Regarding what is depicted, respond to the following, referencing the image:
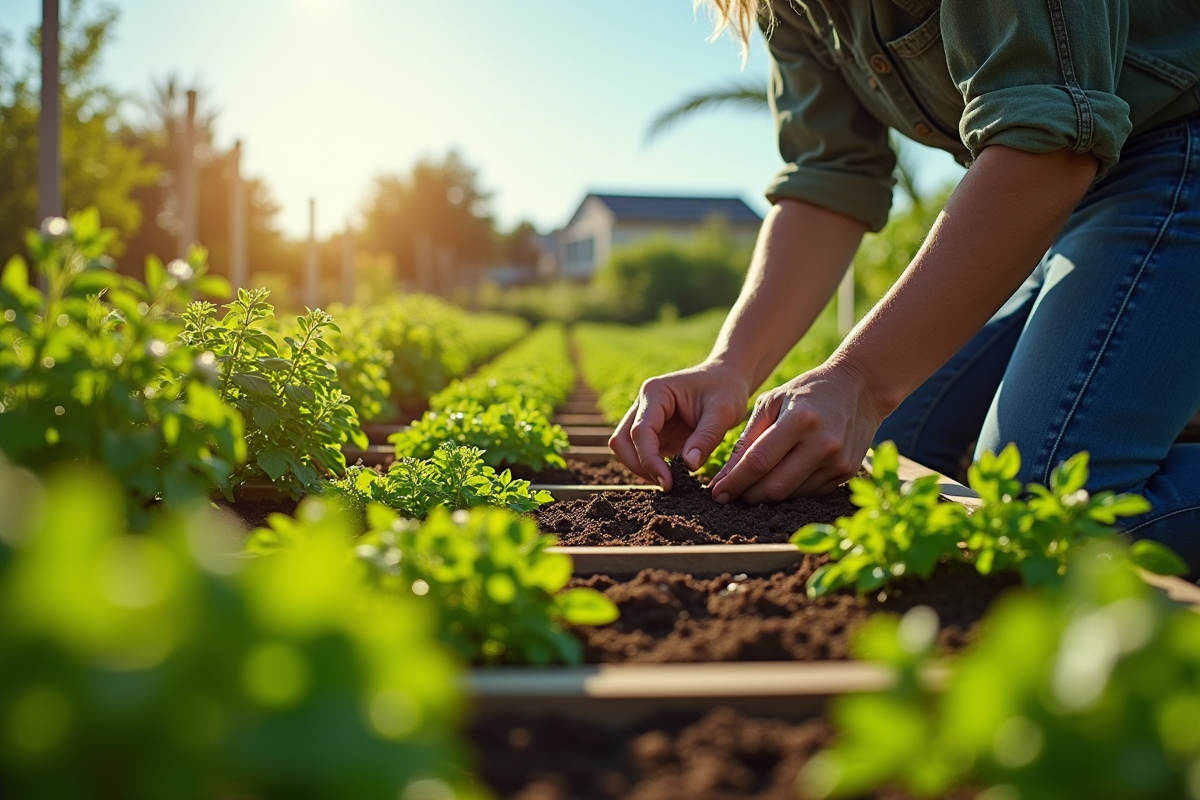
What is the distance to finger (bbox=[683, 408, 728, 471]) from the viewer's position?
2348 millimetres

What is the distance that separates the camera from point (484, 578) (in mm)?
1188

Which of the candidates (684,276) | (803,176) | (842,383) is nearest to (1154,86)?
(803,176)

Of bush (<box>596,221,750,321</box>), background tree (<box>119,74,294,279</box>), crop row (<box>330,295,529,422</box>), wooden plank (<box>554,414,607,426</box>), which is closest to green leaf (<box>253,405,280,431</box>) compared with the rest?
crop row (<box>330,295,529,422</box>)

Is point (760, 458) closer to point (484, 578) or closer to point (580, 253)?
point (484, 578)

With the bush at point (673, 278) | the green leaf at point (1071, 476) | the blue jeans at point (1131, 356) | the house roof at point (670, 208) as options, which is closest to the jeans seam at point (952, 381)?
the blue jeans at point (1131, 356)

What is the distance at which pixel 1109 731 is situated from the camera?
0.69 metres

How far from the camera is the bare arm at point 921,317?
2.11 metres

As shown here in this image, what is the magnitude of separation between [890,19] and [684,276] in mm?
39561

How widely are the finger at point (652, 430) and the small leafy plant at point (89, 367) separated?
1.27m

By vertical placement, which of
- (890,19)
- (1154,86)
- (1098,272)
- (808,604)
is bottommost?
(808,604)

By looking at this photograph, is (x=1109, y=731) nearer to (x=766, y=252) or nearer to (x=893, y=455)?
(x=893, y=455)

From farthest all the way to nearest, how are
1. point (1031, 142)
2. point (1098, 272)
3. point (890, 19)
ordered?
point (890, 19)
point (1098, 272)
point (1031, 142)

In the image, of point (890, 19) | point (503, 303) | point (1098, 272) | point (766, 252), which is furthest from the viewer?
point (503, 303)

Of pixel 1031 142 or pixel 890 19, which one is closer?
pixel 1031 142
